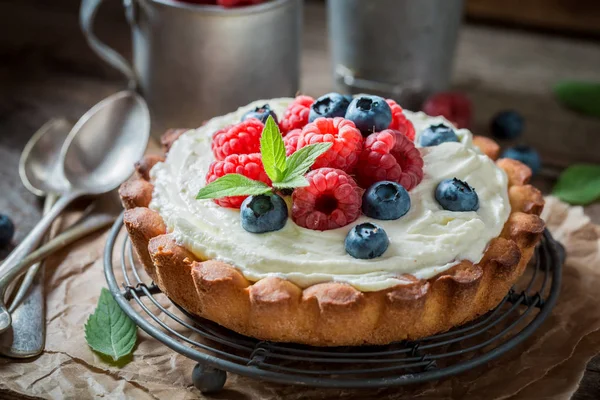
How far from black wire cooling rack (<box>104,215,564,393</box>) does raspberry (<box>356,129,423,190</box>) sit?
0.48 metres

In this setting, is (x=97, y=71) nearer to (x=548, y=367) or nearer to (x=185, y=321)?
(x=185, y=321)

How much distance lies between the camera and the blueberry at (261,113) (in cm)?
254

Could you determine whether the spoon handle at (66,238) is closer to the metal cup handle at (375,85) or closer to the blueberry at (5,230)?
the blueberry at (5,230)

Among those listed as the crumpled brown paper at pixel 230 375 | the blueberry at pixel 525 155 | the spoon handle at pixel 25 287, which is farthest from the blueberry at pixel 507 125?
the spoon handle at pixel 25 287

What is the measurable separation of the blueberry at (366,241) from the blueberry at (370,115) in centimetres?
38

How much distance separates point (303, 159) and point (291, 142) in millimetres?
175

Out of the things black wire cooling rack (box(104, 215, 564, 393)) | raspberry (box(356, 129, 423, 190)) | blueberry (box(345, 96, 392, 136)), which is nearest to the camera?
black wire cooling rack (box(104, 215, 564, 393))

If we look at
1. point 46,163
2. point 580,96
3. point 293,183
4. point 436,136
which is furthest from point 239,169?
point 580,96

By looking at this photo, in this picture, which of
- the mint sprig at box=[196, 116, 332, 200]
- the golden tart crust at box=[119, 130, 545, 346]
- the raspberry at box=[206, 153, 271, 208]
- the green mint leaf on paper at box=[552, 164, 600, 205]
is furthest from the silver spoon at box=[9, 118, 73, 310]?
the green mint leaf on paper at box=[552, 164, 600, 205]

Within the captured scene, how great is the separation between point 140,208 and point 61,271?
1.60 feet

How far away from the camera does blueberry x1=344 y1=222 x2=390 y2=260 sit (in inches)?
81.8

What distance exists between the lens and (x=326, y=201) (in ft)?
7.21

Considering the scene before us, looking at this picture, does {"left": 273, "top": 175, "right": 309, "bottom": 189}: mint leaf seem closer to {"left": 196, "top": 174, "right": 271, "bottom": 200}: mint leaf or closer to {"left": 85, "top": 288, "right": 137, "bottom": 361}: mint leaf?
{"left": 196, "top": 174, "right": 271, "bottom": 200}: mint leaf

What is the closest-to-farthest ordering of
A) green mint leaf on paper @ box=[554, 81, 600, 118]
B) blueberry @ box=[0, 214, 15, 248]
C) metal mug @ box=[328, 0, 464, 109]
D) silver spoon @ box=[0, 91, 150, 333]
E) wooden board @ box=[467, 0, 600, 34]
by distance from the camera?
blueberry @ box=[0, 214, 15, 248] < silver spoon @ box=[0, 91, 150, 333] < metal mug @ box=[328, 0, 464, 109] < green mint leaf on paper @ box=[554, 81, 600, 118] < wooden board @ box=[467, 0, 600, 34]
